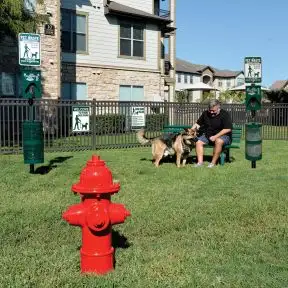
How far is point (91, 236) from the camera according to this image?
3770 mm

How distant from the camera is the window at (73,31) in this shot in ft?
69.0

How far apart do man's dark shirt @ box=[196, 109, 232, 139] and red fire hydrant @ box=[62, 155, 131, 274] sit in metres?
6.09

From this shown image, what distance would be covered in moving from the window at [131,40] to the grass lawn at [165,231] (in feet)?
49.8

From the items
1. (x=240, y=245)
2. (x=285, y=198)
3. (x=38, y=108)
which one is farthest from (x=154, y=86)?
(x=240, y=245)

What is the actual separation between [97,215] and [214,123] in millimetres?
6299

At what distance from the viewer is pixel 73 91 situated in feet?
70.2

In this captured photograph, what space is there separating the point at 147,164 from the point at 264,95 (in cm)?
2867

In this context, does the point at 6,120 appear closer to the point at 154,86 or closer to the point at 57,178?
the point at 57,178

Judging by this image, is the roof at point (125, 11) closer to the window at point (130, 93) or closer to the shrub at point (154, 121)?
the window at point (130, 93)

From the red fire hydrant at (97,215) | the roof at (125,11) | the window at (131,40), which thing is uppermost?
the roof at (125,11)

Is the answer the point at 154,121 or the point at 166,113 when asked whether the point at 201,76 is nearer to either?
the point at 166,113

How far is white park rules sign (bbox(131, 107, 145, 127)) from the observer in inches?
577

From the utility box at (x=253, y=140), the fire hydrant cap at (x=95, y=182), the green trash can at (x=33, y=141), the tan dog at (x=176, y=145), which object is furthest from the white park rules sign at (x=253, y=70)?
the fire hydrant cap at (x=95, y=182)

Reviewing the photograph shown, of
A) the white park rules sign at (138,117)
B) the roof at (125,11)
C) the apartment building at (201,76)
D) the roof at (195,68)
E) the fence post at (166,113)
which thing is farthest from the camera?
the roof at (195,68)
